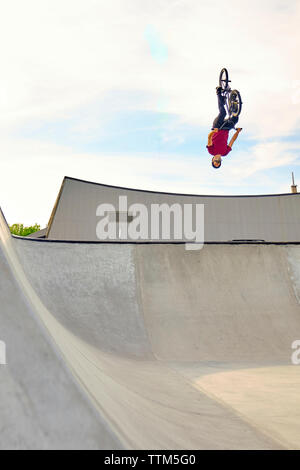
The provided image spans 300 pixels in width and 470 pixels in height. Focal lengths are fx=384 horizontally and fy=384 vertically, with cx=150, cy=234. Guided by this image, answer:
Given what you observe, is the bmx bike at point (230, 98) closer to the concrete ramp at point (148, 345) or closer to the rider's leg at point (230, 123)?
the rider's leg at point (230, 123)

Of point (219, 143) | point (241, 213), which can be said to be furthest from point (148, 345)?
point (241, 213)

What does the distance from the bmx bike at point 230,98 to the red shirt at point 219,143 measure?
1.27 metres

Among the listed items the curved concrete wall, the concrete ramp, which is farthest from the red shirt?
the curved concrete wall

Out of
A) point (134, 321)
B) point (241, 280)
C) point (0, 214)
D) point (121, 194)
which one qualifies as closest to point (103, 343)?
point (134, 321)

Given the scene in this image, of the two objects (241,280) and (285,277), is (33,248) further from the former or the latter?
(285,277)

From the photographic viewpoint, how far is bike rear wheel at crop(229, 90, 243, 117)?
512 inches

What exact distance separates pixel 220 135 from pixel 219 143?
1.04 ft

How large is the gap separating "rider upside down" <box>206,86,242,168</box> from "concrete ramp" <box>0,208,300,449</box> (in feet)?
15.8

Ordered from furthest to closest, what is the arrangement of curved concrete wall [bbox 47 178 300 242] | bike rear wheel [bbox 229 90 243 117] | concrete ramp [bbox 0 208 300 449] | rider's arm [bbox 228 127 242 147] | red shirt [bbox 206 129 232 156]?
1. curved concrete wall [bbox 47 178 300 242]
2. red shirt [bbox 206 129 232 156]
3. rider's arm [bbox 228 127 242 147]
4. bike rear wheel [bbox 229 90 243 117]
5. concrete ramp [bbox 0 208 300 449]

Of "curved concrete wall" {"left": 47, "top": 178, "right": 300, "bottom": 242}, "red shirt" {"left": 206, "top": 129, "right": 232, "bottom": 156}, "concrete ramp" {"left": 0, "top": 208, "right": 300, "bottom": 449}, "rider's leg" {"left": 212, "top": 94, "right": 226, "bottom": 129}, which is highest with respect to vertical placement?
"rider's leg" {"left": 212, "top": 94, "right": 226, "bottom": 129}

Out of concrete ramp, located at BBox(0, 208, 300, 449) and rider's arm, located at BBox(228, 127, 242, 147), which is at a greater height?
rider's arm, located at BBox(228, 127, 242, 147)

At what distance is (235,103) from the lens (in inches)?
516

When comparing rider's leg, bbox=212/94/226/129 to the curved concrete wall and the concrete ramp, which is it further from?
the curved concrete wall

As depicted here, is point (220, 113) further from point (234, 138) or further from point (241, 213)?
point (241, 213)
